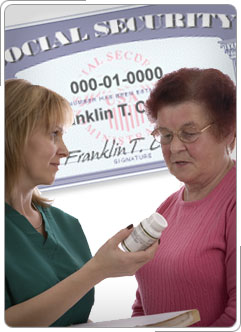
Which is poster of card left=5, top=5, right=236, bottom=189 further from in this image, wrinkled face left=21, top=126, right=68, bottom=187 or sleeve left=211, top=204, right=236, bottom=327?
sleeve left=211, top=204, right=236, bottom=327

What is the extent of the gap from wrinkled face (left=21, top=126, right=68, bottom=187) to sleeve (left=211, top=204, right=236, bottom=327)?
0.38 m

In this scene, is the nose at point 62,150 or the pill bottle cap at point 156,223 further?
the nose at point 62,150

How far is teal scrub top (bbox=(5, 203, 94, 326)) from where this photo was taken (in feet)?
3.05

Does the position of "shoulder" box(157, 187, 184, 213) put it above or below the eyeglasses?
below

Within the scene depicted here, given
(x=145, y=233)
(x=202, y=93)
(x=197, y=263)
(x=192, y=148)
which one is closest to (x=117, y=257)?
(x=145, y=233)

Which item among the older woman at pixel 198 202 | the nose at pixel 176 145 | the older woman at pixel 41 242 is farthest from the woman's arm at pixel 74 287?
the nose at pixel 176 145

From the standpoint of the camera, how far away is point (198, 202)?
1.01m

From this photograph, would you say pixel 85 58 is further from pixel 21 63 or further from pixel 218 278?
pixel 218 278

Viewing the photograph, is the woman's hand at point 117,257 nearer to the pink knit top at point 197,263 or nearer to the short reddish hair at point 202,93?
the pink knit top at point 197,263

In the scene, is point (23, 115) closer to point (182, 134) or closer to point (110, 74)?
point (110, 74)

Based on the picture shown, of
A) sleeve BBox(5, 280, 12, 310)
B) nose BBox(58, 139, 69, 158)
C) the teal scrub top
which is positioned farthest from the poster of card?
sleeve BBox(5, 280, 12, 310)

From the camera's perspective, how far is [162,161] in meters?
1.00

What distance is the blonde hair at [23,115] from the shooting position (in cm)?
94

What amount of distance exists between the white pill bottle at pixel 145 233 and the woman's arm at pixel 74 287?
1cm
